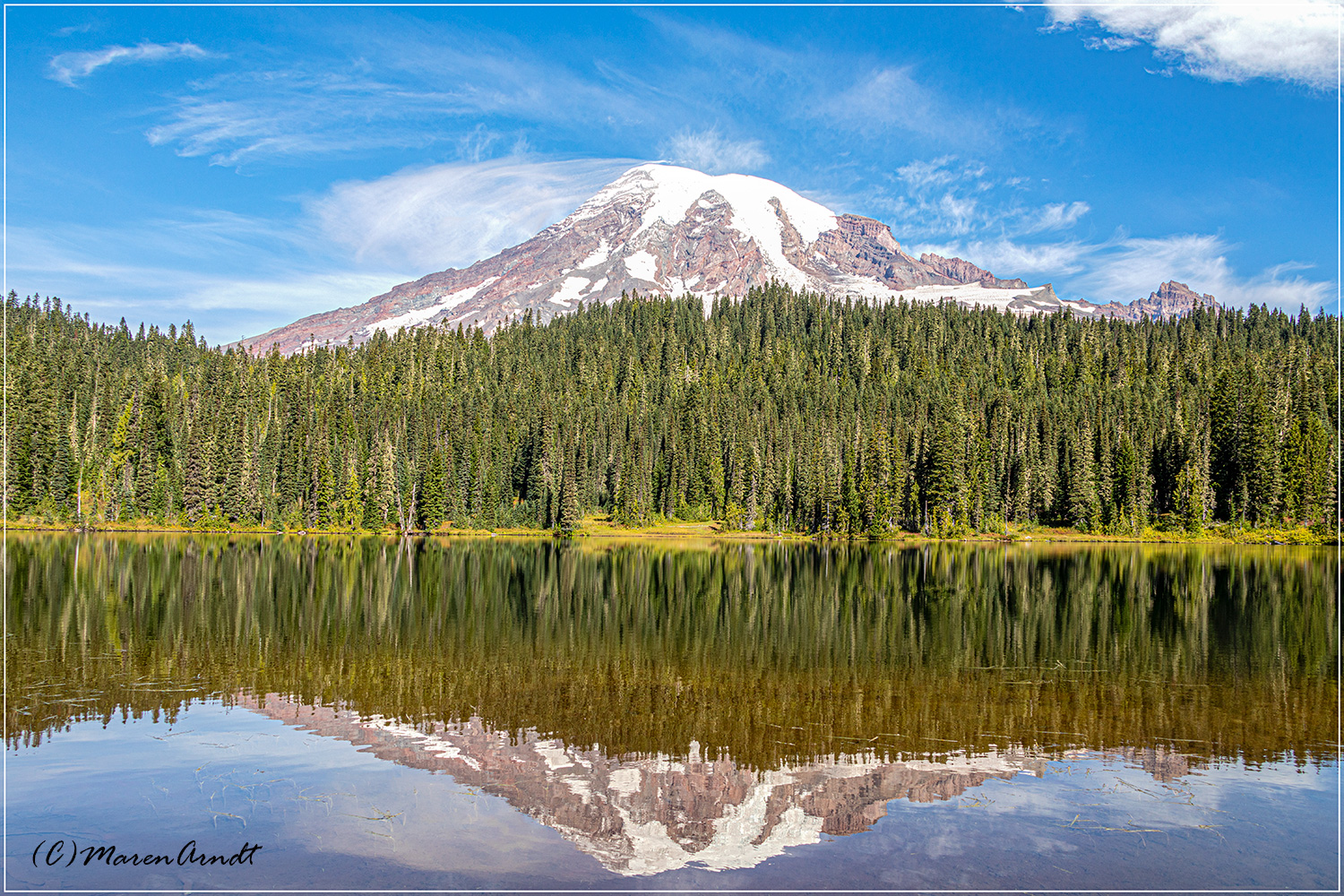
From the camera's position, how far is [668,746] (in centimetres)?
1739

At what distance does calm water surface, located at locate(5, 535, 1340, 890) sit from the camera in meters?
12.2

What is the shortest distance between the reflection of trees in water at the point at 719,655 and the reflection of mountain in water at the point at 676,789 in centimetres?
97

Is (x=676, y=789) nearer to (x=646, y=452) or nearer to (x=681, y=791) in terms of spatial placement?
(x=681, y=791)

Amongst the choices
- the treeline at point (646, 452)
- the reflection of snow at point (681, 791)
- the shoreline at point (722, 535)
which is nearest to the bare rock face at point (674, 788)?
the reflection of snow at point (681, 791)

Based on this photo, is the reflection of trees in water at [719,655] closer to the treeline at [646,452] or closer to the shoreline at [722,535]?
the shoreline at [722,535]

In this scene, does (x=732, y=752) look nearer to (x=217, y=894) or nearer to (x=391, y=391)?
(x=217, y=894)

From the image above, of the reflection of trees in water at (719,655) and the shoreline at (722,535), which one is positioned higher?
the reflection of trees in water at (719,655)

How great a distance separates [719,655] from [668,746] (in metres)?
10.4

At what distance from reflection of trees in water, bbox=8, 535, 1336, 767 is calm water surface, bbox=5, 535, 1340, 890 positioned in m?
0.17

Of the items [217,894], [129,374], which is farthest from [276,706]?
[129,374]

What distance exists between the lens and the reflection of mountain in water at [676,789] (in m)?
13.0

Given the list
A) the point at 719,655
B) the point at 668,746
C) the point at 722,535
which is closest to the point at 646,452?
the point at 722,535

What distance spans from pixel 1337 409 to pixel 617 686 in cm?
15040

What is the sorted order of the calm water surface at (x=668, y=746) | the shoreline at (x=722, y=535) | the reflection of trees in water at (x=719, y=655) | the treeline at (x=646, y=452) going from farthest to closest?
the treeline at (x=646, y=452)
the shoreline at (x=722, y=535)
the reflection of trees in water at (x=719, y=655)
the calm water surface at (x=668, y=746)
